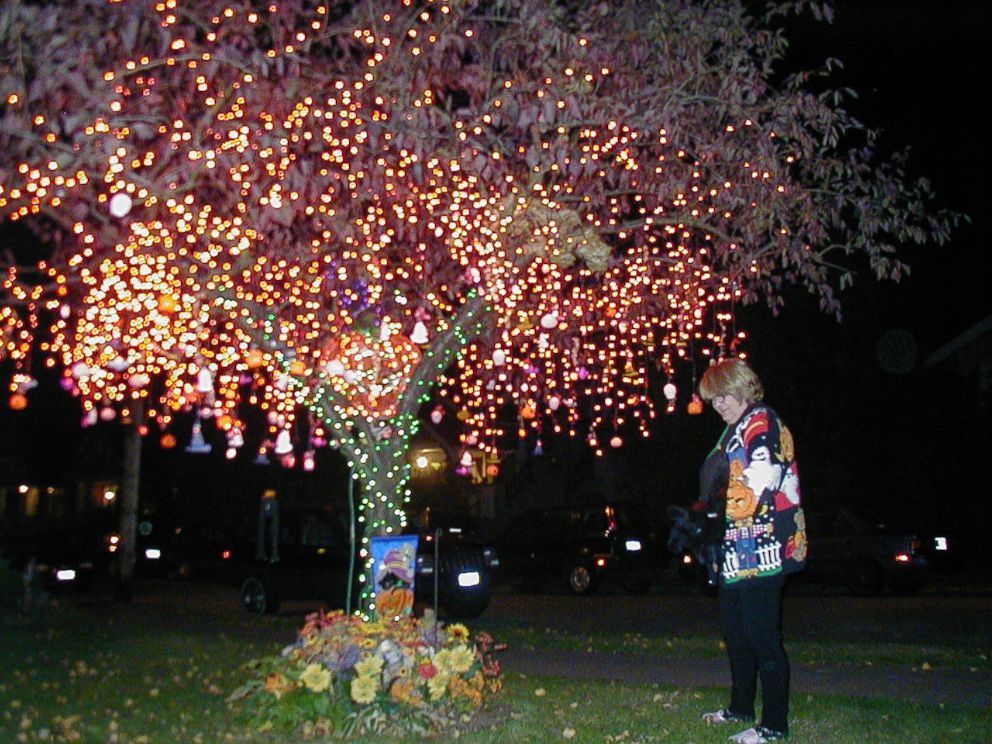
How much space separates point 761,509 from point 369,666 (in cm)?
229

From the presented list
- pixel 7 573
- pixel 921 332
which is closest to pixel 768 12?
pixel 7 573

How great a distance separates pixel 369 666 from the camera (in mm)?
6773

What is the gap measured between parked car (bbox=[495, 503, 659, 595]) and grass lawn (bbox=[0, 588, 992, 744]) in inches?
350

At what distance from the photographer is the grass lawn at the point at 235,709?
6730mm

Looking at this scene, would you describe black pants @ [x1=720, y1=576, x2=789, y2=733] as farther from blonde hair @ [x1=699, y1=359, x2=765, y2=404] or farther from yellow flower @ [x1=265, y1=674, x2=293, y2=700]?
yellow flower @ [x1=265, y1=674, x2=293, y2=700]

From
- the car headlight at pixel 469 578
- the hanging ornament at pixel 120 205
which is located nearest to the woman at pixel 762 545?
the hanging ornament at pixel 120 205

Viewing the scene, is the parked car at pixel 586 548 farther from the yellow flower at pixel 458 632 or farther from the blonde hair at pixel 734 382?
the blonde hair at pixel 734 382

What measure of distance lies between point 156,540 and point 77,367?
18.0 meters

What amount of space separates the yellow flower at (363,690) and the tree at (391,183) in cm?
313

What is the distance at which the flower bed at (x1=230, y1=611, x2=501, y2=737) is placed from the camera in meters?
6.73

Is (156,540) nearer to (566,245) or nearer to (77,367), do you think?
(77,367)

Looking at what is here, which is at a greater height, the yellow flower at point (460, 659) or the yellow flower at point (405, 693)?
the yellow flower at point (460, 659)

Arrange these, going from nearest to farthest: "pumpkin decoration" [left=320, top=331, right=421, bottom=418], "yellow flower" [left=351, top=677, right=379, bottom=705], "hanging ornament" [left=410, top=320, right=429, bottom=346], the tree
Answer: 1. "yellow flower" [left=351, top=677, right=379, bottom=705]
2. the tree
3. "hanging ornament" [left=410, top=320, right=429, bottom=346]
4. "pumpkin decoration" [left=320, top=331, right=421, bottom=418]

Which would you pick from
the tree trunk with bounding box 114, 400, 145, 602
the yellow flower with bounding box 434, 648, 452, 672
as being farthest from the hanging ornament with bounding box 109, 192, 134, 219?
the tree trunk with bounding box 114, 400, 145, 602
